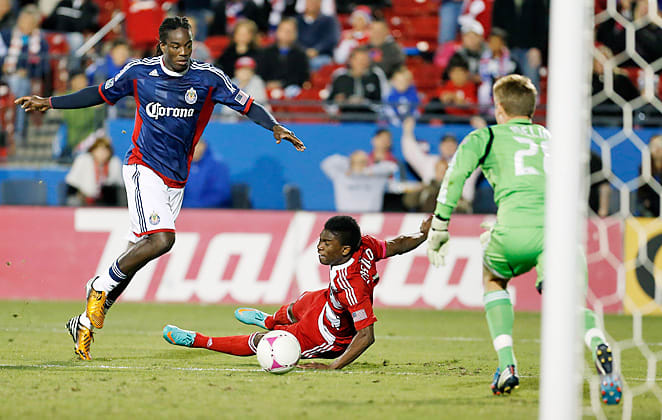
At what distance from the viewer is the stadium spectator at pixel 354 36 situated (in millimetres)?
14133

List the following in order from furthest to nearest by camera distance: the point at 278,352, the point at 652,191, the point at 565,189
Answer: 1. the point at 652,191
2. the point at 278,352
3. the point at 565,189

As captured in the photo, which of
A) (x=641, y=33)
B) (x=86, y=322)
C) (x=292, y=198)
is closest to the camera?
(x=86, y=322)

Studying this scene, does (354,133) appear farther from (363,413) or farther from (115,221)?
(363,413)

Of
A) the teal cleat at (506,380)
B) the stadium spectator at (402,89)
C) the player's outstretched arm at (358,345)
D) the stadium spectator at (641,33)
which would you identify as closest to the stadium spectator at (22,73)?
the stadium spectator at (402,89)

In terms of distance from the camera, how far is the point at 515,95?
5.17 m

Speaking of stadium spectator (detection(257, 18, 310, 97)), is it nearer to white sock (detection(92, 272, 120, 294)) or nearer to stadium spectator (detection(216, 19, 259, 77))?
stadium spectator (detection(216, 19, 259, 77))

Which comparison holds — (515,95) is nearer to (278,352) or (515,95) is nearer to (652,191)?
(278,352)

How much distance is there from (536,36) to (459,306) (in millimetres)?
4692

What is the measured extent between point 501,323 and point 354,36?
33.1ft

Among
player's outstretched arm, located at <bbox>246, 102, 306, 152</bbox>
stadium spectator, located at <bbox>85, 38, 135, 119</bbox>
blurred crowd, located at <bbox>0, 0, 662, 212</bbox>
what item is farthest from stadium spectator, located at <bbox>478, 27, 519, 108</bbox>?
player's outstretched arm, located at <bbox>246, 102, 306, 152</bbox>

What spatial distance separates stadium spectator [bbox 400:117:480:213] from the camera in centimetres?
1150

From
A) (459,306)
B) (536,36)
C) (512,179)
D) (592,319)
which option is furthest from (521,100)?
(536,36)

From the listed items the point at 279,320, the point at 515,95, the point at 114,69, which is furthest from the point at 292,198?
the point at 515,95

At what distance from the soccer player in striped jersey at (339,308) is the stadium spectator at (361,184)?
17.2ft
